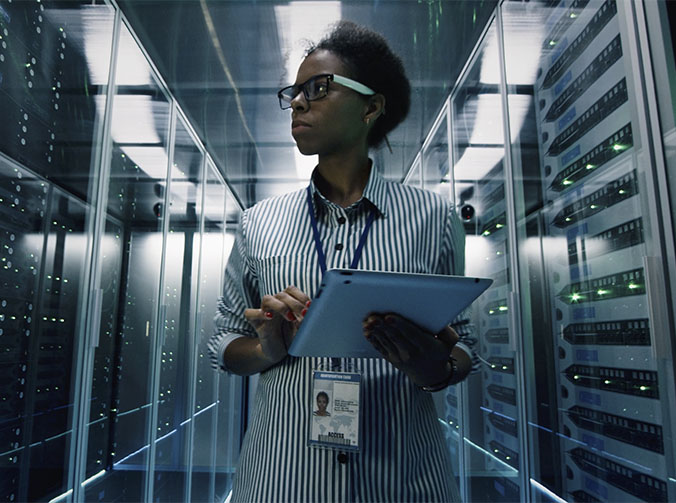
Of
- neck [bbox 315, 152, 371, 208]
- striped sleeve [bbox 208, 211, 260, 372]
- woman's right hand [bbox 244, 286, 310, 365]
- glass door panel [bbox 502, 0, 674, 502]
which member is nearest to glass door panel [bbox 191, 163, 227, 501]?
glass door panel [bbox 502, 0, 674, 502]

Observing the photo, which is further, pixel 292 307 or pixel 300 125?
pixel 300 125

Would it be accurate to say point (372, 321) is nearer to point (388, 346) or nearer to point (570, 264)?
point (388, 346)

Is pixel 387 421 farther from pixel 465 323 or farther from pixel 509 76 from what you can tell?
pixel 509 76

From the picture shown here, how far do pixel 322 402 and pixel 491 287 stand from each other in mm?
2810

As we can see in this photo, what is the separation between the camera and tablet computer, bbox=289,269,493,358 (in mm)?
774

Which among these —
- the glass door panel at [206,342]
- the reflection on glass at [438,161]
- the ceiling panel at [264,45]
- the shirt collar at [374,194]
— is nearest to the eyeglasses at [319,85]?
the shirt collar at [374,194]

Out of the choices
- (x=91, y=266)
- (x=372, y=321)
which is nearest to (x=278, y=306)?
(x=372, y=321)

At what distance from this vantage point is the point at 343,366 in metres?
1.07

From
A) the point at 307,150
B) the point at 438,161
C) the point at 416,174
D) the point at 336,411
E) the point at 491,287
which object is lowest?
the point at 336,411

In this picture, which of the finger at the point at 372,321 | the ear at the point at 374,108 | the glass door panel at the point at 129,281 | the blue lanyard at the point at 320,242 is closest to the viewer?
the finger at the point at 372,321

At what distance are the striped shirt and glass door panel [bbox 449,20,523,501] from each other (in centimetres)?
201

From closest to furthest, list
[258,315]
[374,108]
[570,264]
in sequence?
[258,315] → [374,108] → [570,264]

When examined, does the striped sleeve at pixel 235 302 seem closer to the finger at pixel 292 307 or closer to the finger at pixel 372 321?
the finger at pixel 292 307

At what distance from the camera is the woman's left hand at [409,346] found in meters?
0.89
